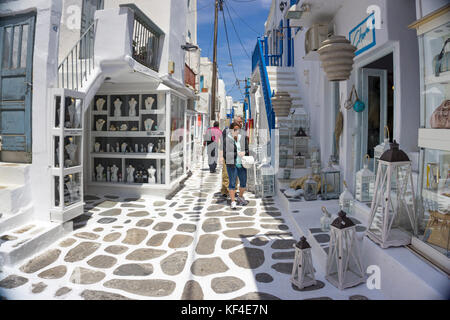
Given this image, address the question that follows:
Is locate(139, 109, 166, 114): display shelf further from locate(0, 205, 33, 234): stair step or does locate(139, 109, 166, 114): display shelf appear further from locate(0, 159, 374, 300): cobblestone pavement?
locate(0, 205, 33, 234): stair step

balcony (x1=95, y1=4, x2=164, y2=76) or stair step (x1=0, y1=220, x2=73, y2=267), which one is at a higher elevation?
balcony (x1=95, y1=4, x2=164, y2=76)

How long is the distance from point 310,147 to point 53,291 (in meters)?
6.53

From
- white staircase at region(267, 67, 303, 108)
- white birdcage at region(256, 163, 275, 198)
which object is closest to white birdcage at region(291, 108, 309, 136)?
white staircase at region(267, 67, 303, 108)

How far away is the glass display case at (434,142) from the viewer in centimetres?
264

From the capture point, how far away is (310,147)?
7715 millimetres

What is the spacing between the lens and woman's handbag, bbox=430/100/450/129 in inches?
104

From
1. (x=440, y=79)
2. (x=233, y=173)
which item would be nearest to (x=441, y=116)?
(x=440, y=79)

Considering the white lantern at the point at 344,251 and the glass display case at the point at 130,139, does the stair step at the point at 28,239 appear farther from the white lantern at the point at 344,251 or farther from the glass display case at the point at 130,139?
the white lantern at the point at 344,251

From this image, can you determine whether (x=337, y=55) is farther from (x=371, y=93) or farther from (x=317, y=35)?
(x=317, y=35)

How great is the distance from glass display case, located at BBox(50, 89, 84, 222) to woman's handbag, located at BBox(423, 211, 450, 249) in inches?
203

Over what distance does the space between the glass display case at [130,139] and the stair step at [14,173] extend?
2.99 m

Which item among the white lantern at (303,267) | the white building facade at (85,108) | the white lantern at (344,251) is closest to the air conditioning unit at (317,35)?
the white building facade at (85,108)

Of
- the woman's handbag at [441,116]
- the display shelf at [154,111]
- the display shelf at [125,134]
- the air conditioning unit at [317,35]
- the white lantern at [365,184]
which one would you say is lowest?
the white lantern at [365,184]
